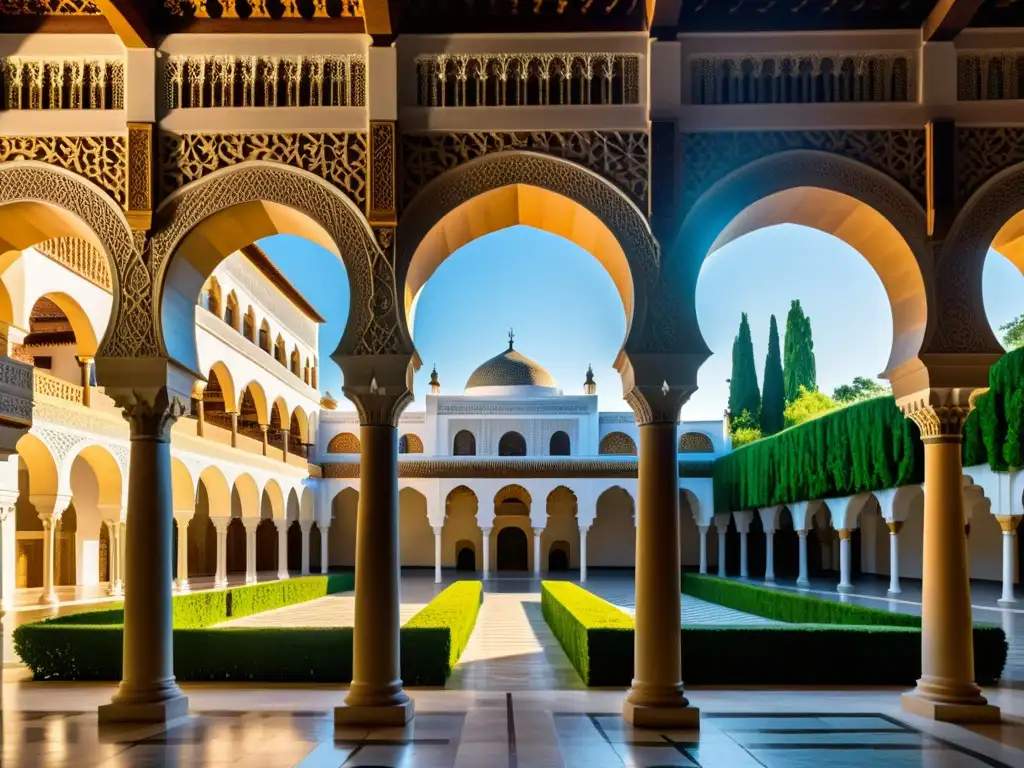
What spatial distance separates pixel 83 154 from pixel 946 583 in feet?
22.8

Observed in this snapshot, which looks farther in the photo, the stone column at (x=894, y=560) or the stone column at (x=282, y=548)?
the stone column at (x=282, y=548)

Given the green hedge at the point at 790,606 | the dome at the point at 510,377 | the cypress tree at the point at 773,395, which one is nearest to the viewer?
the green hedge at the point at 790,606

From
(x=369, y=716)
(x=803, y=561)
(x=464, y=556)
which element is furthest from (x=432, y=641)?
(x=464, y=556)

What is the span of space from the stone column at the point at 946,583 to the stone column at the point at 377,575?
3.77 meters

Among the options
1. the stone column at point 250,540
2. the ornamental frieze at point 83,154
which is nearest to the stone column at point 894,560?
the stone column at point 250,540

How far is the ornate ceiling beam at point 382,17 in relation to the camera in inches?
264

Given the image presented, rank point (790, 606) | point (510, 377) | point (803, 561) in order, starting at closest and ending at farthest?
point (790, 606)
point (803, 561)
point (510, 377)

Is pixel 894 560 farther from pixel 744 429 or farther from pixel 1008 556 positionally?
pixel 744 429

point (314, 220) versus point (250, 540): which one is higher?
point (314, 220)

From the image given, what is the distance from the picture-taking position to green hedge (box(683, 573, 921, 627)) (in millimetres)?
12218

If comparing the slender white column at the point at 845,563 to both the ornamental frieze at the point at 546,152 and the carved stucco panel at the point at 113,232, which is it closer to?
the ornamental frieze at the point at 546,152

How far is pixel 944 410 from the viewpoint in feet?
23.8

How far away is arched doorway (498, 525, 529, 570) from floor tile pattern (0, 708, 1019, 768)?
2950cm

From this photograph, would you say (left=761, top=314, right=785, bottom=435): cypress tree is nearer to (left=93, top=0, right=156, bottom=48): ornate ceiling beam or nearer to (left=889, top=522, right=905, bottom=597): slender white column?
(left=889, top=522, right=905, bottom=597): slender white column
